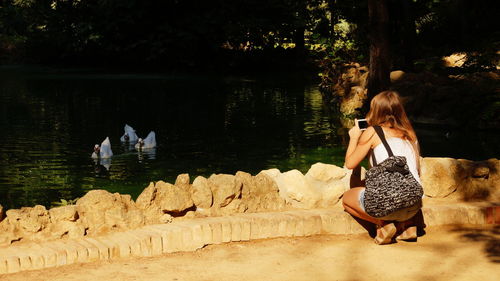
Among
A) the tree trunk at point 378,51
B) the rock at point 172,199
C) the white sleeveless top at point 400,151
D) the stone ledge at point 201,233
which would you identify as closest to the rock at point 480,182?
the stone ledge at point 201,233

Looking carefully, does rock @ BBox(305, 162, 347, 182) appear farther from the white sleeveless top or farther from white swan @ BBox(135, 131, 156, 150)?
white swan @ BBox(135, 131, 156, 150)

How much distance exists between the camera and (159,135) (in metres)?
14.2

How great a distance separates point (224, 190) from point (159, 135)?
878 cm

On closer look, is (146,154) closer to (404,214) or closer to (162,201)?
(162,201)

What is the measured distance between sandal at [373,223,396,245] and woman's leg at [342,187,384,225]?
61 mm

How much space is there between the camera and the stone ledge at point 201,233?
466 cm

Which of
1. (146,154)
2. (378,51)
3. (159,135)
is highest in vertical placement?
(378,51)

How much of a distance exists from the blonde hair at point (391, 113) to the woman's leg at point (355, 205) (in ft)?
1.83

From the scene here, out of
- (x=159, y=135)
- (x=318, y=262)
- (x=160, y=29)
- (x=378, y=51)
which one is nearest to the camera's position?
(x=318, y=262)

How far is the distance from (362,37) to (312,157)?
41.8ft

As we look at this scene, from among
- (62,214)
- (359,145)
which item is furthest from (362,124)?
(62,214)

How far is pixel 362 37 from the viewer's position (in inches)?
921

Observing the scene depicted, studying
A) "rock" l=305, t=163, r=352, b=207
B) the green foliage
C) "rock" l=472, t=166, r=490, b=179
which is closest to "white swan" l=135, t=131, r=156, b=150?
"rock" l=305, t=163, r=352, b=207

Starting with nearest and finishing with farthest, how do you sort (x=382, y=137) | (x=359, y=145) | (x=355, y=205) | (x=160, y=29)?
(x=382, y=137), (x=359, y=145), (x=355, y=205), (x=160, y=29)
